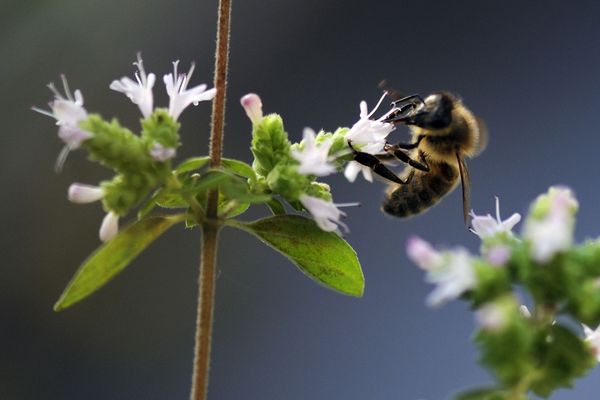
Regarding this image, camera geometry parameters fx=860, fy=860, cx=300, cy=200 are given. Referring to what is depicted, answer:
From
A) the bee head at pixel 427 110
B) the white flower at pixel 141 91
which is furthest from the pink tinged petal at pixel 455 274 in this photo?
the bee head at pixel 427 110

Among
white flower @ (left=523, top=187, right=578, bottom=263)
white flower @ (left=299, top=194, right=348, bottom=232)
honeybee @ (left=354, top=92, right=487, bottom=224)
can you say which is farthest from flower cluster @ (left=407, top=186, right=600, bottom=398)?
honeybee @ (left=354, top=92, right=487, bottom=224)

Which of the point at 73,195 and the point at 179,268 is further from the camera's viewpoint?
the point at 179,268

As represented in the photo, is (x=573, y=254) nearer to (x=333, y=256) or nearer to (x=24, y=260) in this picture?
(x=333, y=256)

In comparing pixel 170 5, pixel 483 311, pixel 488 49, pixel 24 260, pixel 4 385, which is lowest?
pixel 483 311

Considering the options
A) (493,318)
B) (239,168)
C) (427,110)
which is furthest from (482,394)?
(427,110)

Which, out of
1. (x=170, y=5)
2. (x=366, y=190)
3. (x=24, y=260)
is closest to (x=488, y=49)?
(x=366, y=190)

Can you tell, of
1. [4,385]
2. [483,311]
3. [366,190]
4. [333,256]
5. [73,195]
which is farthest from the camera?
[366,190]
